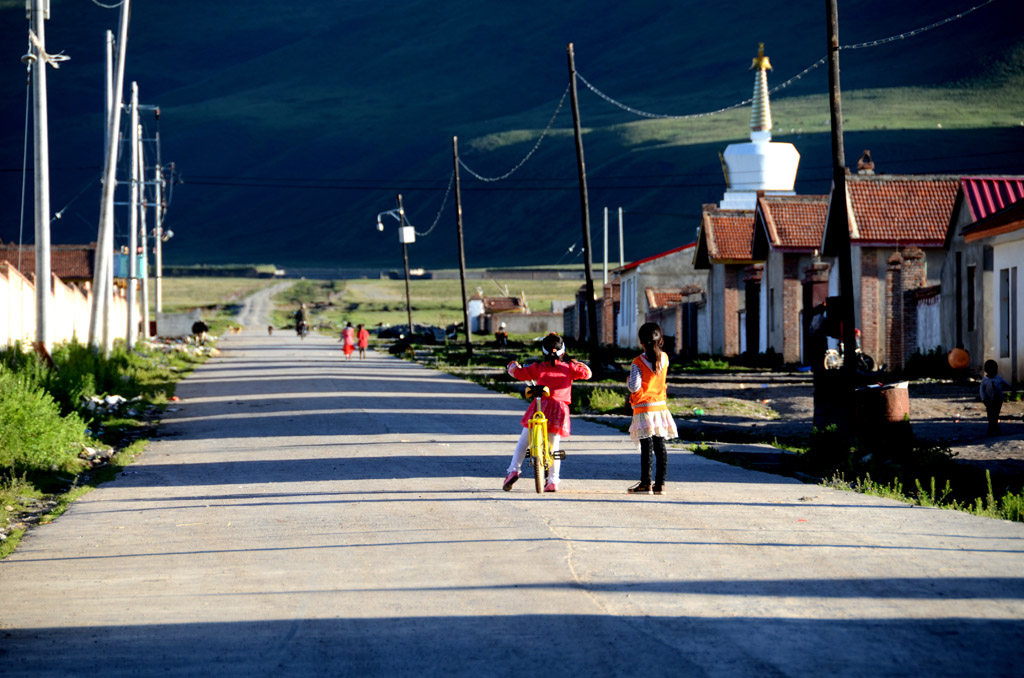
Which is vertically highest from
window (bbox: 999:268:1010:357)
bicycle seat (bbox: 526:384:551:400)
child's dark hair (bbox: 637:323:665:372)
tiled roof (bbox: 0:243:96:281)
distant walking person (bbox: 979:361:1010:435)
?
tiled roof (bbox: 0:243:96:281)

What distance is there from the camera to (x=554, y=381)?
12992mm

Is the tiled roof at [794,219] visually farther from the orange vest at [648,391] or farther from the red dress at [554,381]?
the orange vest at [648,391]

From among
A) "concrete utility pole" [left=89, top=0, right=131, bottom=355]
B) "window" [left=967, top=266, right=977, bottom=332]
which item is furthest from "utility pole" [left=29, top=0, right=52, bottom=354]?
"window" [left=967, top=266, right=977, bottom=332]

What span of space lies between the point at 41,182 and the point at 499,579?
60.9 feet

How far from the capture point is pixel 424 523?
10828 mm

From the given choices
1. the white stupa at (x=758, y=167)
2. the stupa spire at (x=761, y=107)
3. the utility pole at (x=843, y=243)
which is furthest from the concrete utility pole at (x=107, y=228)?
the stupa spire at (x=761, y=107)

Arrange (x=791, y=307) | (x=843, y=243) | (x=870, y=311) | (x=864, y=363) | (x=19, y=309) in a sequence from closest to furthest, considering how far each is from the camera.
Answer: (x=843, y=243)
(x=864, y=363)
(x=19, y=309)
(x=870, y=311)
(x=791, y=307)

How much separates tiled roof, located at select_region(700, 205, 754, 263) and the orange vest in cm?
3344

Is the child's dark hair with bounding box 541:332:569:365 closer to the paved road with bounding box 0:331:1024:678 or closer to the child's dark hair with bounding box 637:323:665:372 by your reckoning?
the child's dark hair with bounding box 637:323:665:372

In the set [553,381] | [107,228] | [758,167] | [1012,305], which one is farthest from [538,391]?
[758,167]

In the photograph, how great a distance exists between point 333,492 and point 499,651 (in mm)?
6439

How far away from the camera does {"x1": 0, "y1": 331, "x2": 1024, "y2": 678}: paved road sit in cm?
679

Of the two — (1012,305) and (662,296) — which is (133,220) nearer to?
(662,296)

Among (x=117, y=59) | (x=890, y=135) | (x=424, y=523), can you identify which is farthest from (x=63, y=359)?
(x=890, y=135)
